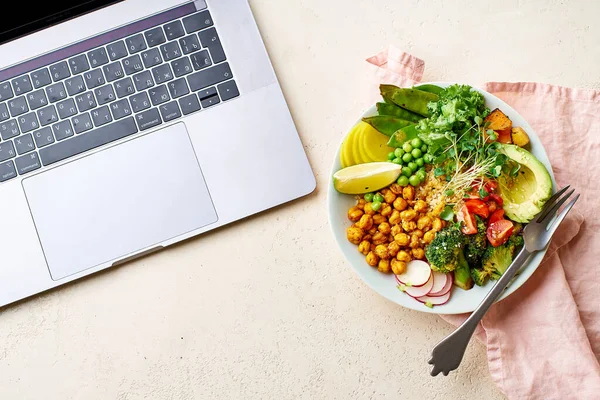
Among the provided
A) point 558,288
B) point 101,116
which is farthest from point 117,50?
point 558,288

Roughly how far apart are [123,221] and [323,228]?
405 millimetres

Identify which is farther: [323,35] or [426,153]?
[323,35]

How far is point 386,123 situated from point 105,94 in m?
0.58

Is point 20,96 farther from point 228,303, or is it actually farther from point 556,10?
point 556,10

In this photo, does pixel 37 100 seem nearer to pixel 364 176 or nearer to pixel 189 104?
pixel 189 104

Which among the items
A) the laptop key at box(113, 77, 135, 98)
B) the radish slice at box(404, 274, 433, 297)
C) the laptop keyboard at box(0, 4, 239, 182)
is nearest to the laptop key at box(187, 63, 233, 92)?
the laptop keyboard at box(0, 4, 239, 182)

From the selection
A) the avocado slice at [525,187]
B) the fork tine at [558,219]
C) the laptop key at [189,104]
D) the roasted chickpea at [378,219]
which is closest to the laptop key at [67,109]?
the laptop key at [189,104]

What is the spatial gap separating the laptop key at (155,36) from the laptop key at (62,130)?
0.77 feet

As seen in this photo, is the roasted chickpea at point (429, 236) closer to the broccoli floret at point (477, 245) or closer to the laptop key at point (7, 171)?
the broccoli floret at point (477, 245)

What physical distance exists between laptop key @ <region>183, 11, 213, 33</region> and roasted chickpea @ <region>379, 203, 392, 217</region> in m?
0.52

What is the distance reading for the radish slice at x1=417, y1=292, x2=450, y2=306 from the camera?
1.14 meters

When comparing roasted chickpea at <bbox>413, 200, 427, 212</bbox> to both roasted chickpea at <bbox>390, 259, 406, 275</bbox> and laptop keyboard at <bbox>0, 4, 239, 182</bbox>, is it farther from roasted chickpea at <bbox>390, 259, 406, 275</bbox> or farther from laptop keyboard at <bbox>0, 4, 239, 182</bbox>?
laptop keyboard at <bbox>0, 4, 239, 182</bbox>

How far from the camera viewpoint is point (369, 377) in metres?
1.23

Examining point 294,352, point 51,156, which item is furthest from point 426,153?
point 51,156
